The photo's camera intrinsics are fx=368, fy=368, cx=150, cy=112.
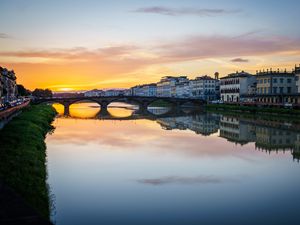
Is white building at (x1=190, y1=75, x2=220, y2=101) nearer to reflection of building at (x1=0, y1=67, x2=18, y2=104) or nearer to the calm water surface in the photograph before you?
reflection of building at (x1=0, y1=67, x2=18, y2=104)

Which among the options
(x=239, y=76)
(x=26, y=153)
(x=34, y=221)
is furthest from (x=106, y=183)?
(x=239, y=76)

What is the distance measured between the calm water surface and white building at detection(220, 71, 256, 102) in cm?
5902

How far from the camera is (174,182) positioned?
19.5m

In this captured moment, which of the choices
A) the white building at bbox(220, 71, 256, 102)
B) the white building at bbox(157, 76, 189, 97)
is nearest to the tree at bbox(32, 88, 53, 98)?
the white building at bbox(157, 76, 189, 97)

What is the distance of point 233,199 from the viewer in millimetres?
16531

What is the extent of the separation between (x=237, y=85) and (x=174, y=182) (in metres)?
79.5

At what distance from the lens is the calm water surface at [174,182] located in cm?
1458

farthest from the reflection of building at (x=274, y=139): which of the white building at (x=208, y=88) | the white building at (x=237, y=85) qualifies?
the white building at (x=208, y=88)

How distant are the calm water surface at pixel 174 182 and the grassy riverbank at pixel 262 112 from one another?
22.7m

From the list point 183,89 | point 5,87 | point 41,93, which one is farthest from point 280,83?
point 41,93

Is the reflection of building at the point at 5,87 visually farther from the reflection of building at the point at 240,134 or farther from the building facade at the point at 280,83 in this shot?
the building facade at the point at 280,83

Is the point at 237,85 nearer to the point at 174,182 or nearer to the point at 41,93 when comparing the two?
the point at 174,182

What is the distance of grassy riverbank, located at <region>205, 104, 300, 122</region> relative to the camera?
56494 millimetres

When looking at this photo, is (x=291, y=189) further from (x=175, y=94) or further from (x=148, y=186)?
(x=175, y=94)
